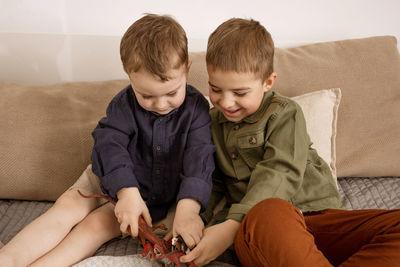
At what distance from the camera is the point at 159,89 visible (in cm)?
101

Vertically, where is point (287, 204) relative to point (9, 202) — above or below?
above

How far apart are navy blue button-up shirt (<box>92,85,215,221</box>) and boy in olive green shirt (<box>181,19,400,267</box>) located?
0.28 ft

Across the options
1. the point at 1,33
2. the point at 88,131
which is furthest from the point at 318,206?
the point at 1,33

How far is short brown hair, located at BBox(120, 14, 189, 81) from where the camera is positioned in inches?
38.6

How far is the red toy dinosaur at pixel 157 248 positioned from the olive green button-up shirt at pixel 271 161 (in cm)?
17

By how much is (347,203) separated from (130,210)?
717 mm

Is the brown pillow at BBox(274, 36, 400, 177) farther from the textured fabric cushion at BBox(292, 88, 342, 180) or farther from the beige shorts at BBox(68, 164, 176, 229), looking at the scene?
the beige shorts at BBox(68, 164, 176, 229)

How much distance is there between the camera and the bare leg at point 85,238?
3.31 ft

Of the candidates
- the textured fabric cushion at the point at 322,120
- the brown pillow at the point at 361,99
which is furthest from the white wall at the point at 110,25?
the textured fabric cushion at the point at 322,120

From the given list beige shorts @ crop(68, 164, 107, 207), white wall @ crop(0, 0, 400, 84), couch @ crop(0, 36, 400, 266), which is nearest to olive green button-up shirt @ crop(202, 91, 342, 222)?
couch @ crop(0, 36, 400, 266)

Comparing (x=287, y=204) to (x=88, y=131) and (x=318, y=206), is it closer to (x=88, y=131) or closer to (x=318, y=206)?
(x=318, y=206)

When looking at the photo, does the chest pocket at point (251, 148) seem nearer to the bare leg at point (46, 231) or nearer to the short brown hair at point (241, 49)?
the short brown hair at point (241, 49)

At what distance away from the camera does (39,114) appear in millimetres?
1428

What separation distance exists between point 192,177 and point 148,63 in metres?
0.33
